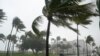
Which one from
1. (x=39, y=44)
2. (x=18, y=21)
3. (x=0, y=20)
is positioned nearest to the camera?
(x=0, y=20)

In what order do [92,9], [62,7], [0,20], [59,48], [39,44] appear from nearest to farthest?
[92,9] < [62,7] < [0,20] < [39,44] < [59,48]

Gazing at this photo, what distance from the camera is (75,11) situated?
47.8 feet

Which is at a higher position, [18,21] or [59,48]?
[18,21]

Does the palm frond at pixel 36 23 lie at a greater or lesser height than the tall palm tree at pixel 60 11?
lesser

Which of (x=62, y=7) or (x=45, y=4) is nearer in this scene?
(x=62, y=7)

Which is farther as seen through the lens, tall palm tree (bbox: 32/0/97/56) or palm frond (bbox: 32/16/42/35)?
palm frond (bbox: 32/16/42/35)

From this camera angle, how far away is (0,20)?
3078 centimetres

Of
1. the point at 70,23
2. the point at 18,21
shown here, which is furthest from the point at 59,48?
the point at 70,23

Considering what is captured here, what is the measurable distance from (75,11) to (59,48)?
122m

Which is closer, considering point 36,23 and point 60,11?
point 60,11

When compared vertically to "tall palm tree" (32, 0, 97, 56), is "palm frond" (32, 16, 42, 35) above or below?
below

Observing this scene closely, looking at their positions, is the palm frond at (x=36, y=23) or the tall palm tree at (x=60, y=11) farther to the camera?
the palm frond at (x=36, y=23)

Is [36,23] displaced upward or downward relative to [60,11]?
downward

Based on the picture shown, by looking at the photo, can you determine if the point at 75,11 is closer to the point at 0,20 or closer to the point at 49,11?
the point at 49,11
